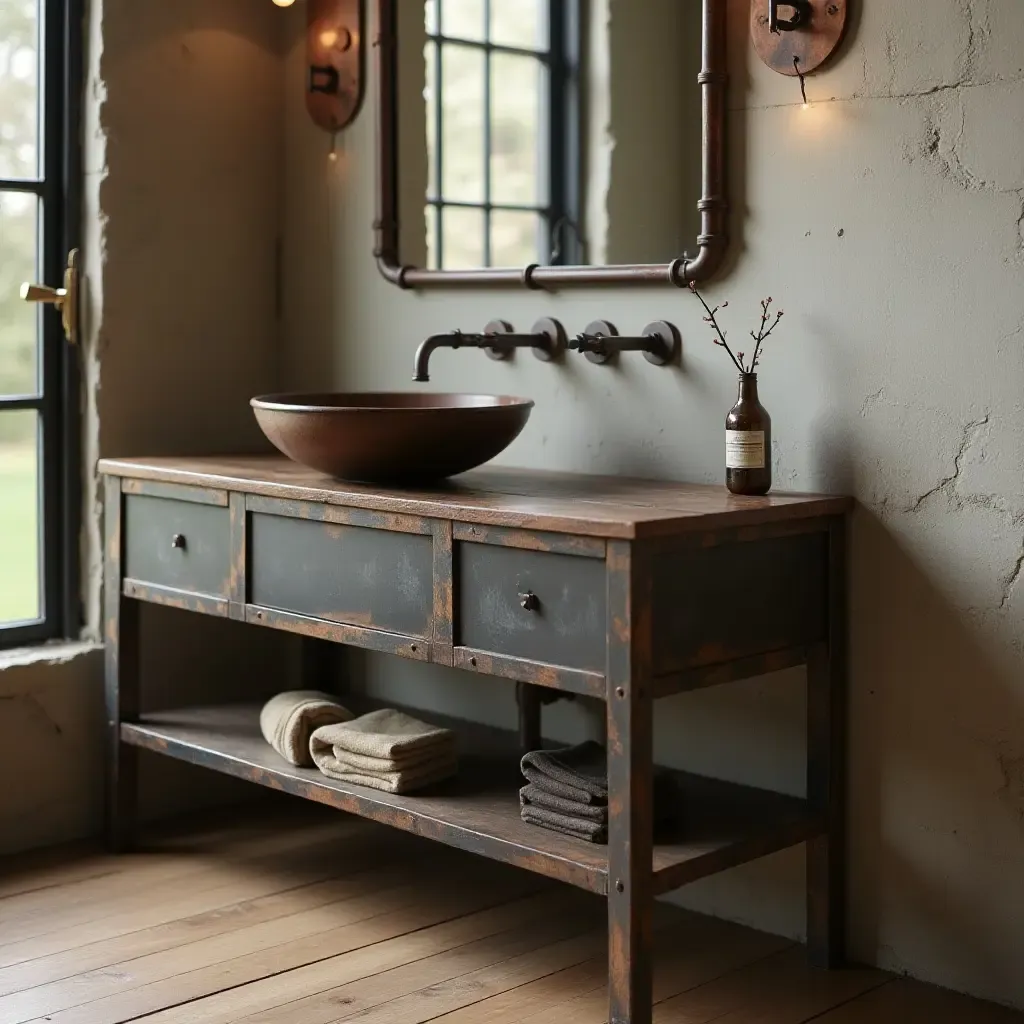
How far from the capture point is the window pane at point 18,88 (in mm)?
3182

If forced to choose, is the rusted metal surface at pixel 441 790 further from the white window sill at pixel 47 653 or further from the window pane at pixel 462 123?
the window pane at pixel 462 123

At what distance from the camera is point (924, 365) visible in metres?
2.40

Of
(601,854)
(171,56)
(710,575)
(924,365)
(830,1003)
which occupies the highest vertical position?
(171,56)

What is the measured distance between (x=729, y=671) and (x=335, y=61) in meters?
1.78

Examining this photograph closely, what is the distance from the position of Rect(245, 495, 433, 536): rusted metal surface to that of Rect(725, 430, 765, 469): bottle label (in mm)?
509

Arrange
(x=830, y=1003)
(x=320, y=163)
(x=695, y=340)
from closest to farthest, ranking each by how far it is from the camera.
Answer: (x=830, y=1003) → (x=695, y=340) → (x=320, y=163)

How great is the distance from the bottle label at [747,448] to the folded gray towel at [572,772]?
0.56 meters

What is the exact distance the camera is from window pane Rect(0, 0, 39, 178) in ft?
10.4

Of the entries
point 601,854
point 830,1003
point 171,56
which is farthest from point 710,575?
point 171,56

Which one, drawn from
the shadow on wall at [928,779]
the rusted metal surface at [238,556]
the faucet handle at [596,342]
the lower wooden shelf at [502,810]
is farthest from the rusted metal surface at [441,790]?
the faucet handle at [596,342]

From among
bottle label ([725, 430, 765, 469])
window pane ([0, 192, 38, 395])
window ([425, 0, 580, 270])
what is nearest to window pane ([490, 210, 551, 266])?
window ([425, 0, 580, 270])

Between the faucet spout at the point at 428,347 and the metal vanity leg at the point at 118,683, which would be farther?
the metal vanity leg at the point at 118,683

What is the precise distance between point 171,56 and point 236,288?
1.73ft

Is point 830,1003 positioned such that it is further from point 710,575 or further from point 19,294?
point 19,294
